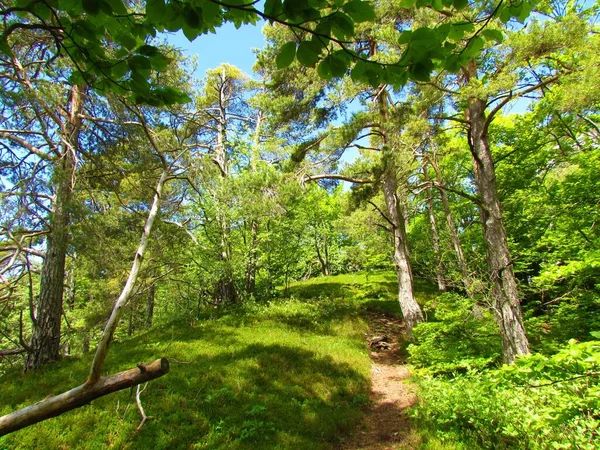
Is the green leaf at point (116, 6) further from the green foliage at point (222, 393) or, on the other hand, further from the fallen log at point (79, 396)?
the green foliage at point (222, 393)

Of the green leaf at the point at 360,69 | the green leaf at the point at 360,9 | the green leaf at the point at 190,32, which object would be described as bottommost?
the green leaf at the point at 360,69

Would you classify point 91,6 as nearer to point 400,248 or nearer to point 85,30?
point 85,30

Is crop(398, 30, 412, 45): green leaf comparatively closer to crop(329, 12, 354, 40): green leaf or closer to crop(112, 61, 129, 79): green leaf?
crop(329, 12, 354, 40): green leaf

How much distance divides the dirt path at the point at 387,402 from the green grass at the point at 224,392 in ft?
0.96

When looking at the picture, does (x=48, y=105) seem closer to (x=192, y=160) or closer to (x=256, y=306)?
(x=192, y=160)

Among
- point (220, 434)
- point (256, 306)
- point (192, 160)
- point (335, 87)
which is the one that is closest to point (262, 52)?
point (335, 87)

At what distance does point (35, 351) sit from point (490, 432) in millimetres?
9519

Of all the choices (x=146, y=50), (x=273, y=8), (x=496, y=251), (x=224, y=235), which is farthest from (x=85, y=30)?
(x=224, y=235)

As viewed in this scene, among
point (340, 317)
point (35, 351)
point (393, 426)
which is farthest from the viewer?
point (340, 317)

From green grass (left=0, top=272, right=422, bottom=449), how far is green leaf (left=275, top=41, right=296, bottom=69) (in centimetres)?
255

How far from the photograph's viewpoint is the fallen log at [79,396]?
4.72 feet

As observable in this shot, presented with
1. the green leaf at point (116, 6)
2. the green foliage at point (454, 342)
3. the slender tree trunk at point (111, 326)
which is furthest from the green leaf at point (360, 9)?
the green foliage at point (454, 342)

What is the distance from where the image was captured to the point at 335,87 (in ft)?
31.3

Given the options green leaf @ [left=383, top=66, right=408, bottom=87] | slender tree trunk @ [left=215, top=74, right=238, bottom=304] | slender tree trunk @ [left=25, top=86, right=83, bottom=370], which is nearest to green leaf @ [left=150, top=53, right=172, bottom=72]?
green leaf @ [left=383, top=66, right=408, bottom=87]
